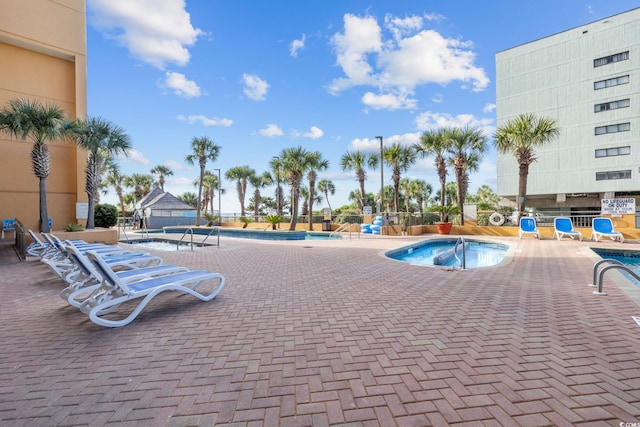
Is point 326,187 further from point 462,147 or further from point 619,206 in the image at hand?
point 619,206

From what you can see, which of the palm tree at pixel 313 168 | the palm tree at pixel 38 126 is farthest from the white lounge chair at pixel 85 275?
the palm tree at pixel 313 168

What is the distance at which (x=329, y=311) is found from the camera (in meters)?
4.03

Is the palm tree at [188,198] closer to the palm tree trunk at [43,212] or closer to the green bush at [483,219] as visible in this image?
the palm tree trunk at [43,212]

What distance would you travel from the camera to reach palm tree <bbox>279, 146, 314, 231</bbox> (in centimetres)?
2259

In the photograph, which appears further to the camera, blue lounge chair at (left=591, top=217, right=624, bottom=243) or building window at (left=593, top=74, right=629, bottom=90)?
building window at (left=593, top=74, right=629, bottom=90)

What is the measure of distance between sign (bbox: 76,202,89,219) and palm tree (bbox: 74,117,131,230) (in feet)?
0.52

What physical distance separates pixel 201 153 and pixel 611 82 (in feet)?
112

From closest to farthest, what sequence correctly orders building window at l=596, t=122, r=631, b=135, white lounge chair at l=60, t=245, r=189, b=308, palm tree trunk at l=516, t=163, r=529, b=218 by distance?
white lounge chair at l=60, t=245, r=189, b=308 < palm tree trunk at l=516, t=163, r=529, b=218 < building window at l=596, t=122, r=631, b=135

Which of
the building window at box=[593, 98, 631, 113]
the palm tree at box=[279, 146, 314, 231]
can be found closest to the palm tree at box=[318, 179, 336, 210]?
the palm tree at box=[279, 146, 314, 231]

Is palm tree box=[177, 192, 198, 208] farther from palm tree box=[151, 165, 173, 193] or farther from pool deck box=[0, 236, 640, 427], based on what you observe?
Result: pool deck box=[0, 236, 640, 427]

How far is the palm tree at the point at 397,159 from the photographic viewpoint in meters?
23.5

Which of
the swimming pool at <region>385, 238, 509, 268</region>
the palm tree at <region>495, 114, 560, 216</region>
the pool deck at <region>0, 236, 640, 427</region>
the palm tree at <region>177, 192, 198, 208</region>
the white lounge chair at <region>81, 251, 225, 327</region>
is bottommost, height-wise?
the swimming pool at <region>385, 238, 509, 268</region>

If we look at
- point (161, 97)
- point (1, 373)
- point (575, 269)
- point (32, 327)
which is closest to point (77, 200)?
point (161, 97)

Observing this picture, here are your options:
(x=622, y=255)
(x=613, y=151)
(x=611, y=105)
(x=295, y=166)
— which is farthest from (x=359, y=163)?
(x=611, y=105)
